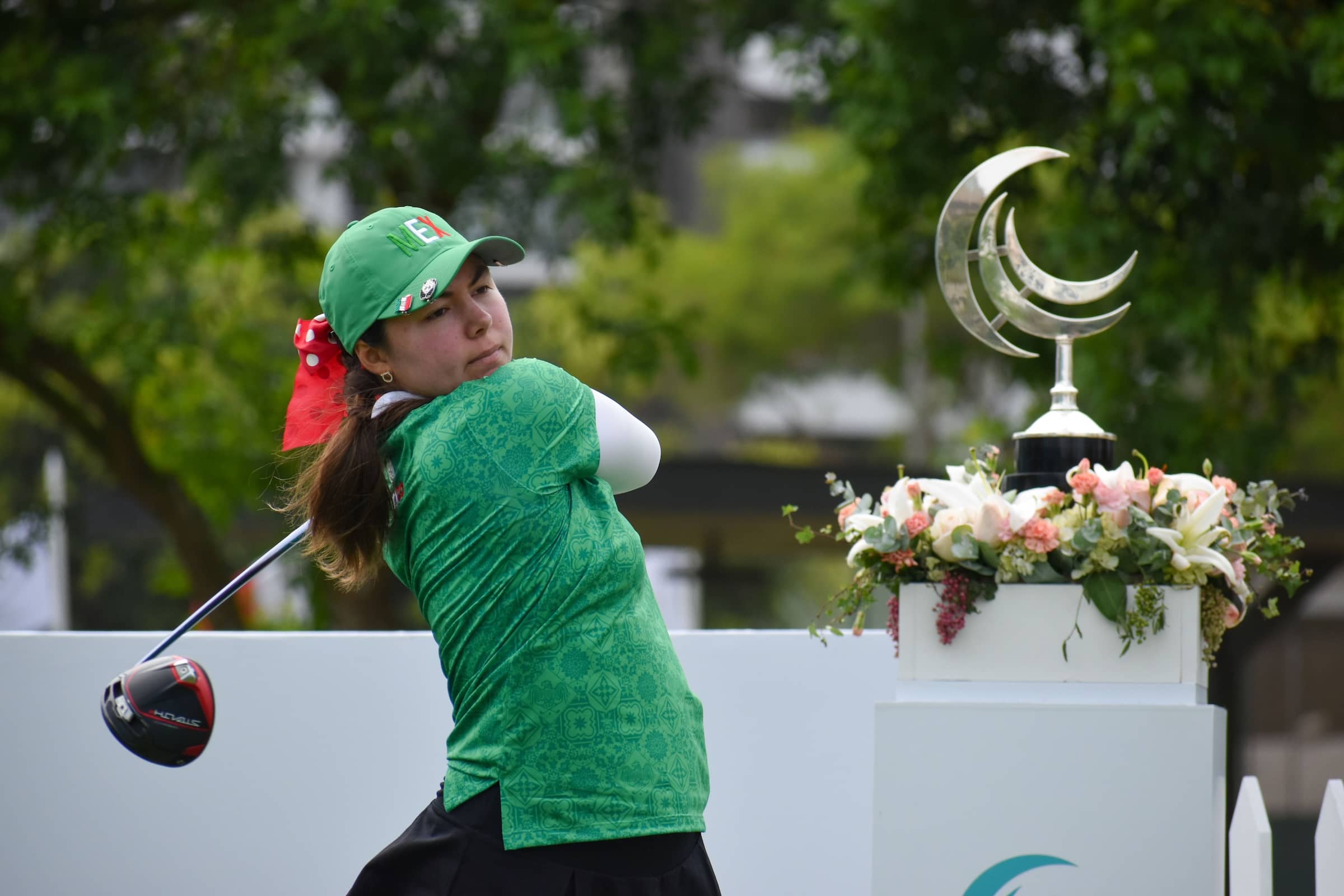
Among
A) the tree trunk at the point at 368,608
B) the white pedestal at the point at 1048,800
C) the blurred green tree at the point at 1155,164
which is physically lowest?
the white pedestal at the point at 1048,800

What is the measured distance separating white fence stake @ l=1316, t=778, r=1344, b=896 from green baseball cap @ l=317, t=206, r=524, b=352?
1835 mm

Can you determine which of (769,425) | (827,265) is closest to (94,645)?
(827,265)

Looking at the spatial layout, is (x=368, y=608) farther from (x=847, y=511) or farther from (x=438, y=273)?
(x=438, y=273)

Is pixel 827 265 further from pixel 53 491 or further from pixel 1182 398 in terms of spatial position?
pixel 1182 398

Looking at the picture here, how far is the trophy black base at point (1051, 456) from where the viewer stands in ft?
10.0

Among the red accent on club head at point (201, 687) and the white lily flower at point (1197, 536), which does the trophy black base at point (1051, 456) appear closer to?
the white lily flower at point (1197, 536)

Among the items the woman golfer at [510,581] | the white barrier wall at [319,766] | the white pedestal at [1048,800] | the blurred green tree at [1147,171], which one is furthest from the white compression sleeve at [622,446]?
the blurred green tree at [1147,171]

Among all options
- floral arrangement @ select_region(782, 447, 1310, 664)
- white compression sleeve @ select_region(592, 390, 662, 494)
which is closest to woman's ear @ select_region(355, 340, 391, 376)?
white compression sleeve @ select_region(592, 390, 662, 494)

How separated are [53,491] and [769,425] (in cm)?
1694

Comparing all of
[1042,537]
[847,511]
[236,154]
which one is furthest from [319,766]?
[236,154]

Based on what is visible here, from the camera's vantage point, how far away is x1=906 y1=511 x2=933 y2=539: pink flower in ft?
9.34

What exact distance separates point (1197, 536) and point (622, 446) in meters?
1.21

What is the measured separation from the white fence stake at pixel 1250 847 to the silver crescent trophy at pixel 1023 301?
27.4 inches

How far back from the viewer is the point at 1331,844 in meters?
2.94
